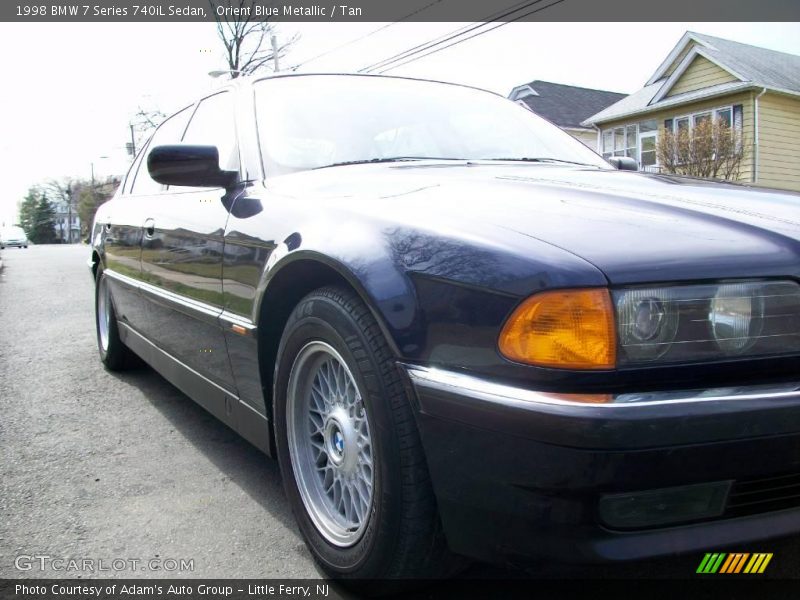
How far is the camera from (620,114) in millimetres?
21219

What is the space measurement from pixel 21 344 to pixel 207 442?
3.58 meters

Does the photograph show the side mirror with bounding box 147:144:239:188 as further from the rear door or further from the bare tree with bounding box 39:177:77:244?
the bare tree with bounding box 39:177:77:244

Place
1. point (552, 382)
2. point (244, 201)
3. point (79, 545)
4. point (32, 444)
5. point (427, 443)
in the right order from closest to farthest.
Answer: point (552, 382) → point (427, 443) → point (79, 545) → point (244, 201) → point (32, 444)

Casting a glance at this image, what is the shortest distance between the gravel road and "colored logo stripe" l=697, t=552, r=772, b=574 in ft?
0.16

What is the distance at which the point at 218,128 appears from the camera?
3.21 m

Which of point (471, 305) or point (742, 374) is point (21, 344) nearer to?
point (471, 305)

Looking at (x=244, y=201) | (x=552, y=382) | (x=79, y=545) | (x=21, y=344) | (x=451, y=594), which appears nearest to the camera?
(x=552, y=382)

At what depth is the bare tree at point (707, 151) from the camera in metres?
15.6

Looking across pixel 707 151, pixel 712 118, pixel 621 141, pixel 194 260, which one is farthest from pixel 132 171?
pixel 621 141

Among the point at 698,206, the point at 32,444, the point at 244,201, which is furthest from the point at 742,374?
the point at 32,444

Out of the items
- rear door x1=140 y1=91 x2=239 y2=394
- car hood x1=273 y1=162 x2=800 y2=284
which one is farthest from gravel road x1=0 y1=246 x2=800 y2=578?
car hood x1=273 y1=162 x2=800 y2=284

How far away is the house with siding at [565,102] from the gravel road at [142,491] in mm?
24037

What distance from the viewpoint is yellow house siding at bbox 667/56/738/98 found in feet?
60.6

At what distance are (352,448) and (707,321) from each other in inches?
40.8
